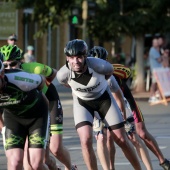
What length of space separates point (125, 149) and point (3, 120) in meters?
1.74

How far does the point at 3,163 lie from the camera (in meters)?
11.6

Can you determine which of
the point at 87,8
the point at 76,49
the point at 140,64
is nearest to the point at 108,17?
the point at 87,8

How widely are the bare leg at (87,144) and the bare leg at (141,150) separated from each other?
111cm

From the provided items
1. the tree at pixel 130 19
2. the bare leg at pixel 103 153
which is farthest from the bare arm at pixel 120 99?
the tree at pixel 130 19

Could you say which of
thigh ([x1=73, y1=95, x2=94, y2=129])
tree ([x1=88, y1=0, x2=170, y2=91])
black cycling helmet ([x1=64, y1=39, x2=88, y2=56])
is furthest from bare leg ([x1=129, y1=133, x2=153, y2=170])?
tree ([x1=88, y1=0, x2=170, y2=91])

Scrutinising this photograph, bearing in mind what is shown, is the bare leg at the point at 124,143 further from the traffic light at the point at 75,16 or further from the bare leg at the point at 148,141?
the traffic light at the point at 75,16

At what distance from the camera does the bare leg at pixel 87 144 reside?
9.38 metres

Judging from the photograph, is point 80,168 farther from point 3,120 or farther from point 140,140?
point 3,120

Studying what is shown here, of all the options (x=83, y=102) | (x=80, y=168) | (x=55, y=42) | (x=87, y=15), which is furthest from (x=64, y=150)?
(x=55, y=42)

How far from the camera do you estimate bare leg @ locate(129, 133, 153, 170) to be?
10.4 m

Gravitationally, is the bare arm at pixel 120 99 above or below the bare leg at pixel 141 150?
above

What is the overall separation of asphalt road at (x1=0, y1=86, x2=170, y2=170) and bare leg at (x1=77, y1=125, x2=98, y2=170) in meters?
1.75

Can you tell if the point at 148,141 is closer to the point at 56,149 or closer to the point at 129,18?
the point at 56,149

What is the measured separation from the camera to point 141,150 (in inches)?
412
